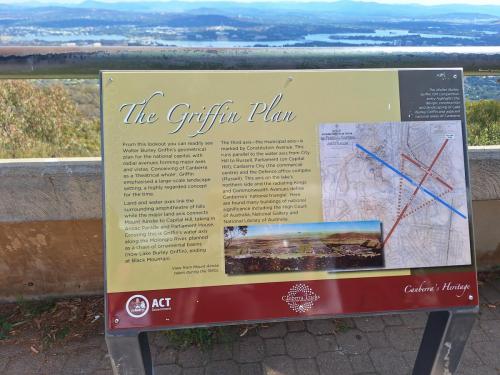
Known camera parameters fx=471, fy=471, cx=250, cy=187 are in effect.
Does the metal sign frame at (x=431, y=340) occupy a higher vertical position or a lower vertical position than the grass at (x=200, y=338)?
higher

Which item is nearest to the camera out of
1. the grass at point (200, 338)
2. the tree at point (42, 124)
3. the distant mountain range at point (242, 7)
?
the grass at point (200, 338)

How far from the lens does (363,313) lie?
1903 mm

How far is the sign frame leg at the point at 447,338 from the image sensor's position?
1947 millimetres

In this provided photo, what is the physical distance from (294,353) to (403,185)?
133cm

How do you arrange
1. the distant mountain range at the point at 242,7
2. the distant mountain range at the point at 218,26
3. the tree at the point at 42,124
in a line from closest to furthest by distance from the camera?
the tree at the point at 42,124
the distant mountain range at the point at 218,26
the distant mountain range at the point at 242,7

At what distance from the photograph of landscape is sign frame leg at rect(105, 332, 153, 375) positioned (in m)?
0.45

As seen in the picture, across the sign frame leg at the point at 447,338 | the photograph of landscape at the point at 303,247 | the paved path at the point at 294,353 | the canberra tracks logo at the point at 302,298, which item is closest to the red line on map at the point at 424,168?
the photograph of landscape at the point at 303,247

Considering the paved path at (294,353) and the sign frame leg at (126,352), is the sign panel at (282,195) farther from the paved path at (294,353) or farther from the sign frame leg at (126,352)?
the paved path at (294,353)

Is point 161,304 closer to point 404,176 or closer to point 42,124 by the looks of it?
point 404,176

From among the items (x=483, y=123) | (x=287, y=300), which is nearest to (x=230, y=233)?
(x=287, y=300)

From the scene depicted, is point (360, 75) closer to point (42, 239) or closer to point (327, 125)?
point (327, 125)

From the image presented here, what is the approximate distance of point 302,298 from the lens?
1.87m

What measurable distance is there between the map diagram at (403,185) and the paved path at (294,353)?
3.34 ft

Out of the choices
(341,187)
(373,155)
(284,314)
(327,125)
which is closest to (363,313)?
(284,314)
